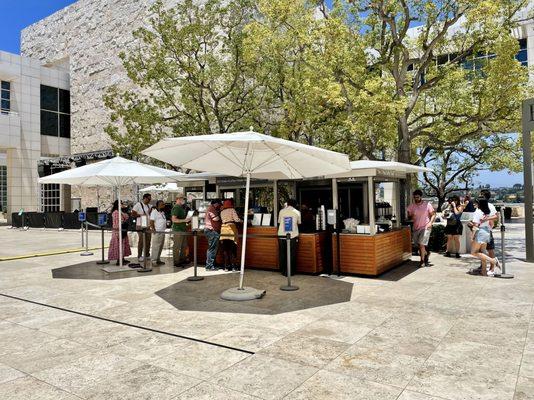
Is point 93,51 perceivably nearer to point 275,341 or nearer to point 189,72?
point 189,72

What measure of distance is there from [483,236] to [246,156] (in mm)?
5097

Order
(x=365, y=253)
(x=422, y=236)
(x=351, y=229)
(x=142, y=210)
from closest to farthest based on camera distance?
1. (x=365, y=253)
2. (x=351, y=229)
3. (x=422, y=236)
4. (x=142, y=210)

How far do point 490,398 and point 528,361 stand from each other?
1.06 m

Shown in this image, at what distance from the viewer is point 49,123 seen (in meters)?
37.1

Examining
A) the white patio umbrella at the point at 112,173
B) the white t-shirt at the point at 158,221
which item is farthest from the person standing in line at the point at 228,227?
the white patio umbrella at the point at 112,173

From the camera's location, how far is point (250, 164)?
6.83 meters

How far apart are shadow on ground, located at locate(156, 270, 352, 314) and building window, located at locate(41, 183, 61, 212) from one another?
108ft

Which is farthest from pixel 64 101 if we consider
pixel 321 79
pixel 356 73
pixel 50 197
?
pixel 356 73

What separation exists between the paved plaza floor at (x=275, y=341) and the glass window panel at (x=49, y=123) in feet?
111

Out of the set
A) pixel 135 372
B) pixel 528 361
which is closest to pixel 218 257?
pixel 135 372

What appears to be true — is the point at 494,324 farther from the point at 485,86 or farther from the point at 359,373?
the point at 485,86

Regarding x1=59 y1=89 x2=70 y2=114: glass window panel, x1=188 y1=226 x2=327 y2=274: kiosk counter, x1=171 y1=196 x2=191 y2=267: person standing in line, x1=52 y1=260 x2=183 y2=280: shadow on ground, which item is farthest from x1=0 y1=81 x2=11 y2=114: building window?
x1=188 y1=226 x2=327 y2=274: kiosk counter

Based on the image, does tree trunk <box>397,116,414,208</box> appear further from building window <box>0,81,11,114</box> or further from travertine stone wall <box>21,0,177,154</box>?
building window <box>0,81,11,114</box>

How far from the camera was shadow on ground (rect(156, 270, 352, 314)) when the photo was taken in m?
5.98
